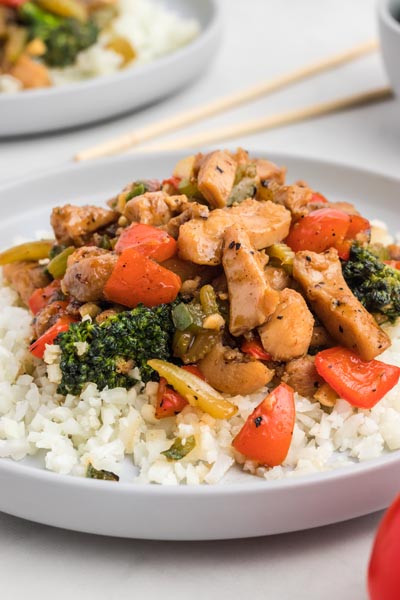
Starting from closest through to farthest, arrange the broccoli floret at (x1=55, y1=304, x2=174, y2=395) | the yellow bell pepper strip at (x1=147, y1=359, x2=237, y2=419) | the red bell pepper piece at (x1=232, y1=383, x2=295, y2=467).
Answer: the red bell pepper piece at (x1=232, y1=383, x2=295, y2=467), the yellow bell pepper strip at (x1=147, y1=359, x2=237, y2=419), the broccoli floret at (x1=55, y1=304, x2=174, y2=395)

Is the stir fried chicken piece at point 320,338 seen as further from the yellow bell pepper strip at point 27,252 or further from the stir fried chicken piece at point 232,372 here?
the yellow bell pepper strip at point 27,252

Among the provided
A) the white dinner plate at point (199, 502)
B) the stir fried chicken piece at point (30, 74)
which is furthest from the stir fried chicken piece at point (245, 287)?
the stir fried chicken piece at point (30, 74)

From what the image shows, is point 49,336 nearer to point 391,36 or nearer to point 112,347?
point 112,347

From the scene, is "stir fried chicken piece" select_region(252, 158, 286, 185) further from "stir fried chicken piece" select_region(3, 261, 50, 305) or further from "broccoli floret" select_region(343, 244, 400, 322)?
"stir fried chicken piece" select_region(3, 261, 50, 305)

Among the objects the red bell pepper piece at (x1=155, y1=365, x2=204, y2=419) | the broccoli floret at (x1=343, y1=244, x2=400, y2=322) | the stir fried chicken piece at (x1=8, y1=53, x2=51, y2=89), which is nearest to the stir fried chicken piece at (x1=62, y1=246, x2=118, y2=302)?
the red bell pepper piece at (x1=155, y1=365, x2=204, y2=419)

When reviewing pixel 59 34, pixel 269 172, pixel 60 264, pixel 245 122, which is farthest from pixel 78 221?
pixel 59 34

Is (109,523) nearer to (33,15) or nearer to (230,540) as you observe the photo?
(230,540)
